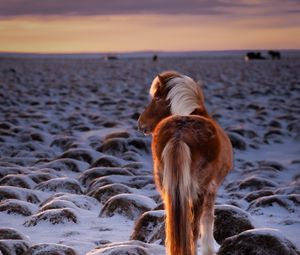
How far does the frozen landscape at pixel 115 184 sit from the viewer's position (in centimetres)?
511

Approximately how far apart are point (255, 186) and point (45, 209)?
325 centimetres

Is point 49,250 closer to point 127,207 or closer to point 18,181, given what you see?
point 127,207

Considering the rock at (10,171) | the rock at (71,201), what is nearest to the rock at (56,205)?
the rock at (71,201)

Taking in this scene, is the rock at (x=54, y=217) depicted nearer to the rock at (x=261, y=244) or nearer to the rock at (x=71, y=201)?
the rock at (x=71, y=201)

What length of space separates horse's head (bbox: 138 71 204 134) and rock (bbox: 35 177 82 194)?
2125mm

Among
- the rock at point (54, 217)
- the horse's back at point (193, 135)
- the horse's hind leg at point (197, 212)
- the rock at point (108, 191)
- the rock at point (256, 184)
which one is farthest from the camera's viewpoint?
the rock at point (256, 184)

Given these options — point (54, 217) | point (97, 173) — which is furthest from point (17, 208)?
point (97, 173)

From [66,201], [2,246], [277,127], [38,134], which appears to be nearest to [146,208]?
[66,201]

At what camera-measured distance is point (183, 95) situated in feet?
16.3

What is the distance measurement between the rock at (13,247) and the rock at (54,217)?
94 centimetres

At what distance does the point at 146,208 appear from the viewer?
611 cm

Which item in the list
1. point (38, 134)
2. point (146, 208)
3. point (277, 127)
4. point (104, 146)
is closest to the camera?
point (146, 208)

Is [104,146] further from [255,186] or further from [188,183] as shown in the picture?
[188,183]

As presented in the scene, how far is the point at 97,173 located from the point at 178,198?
15.4 ft
